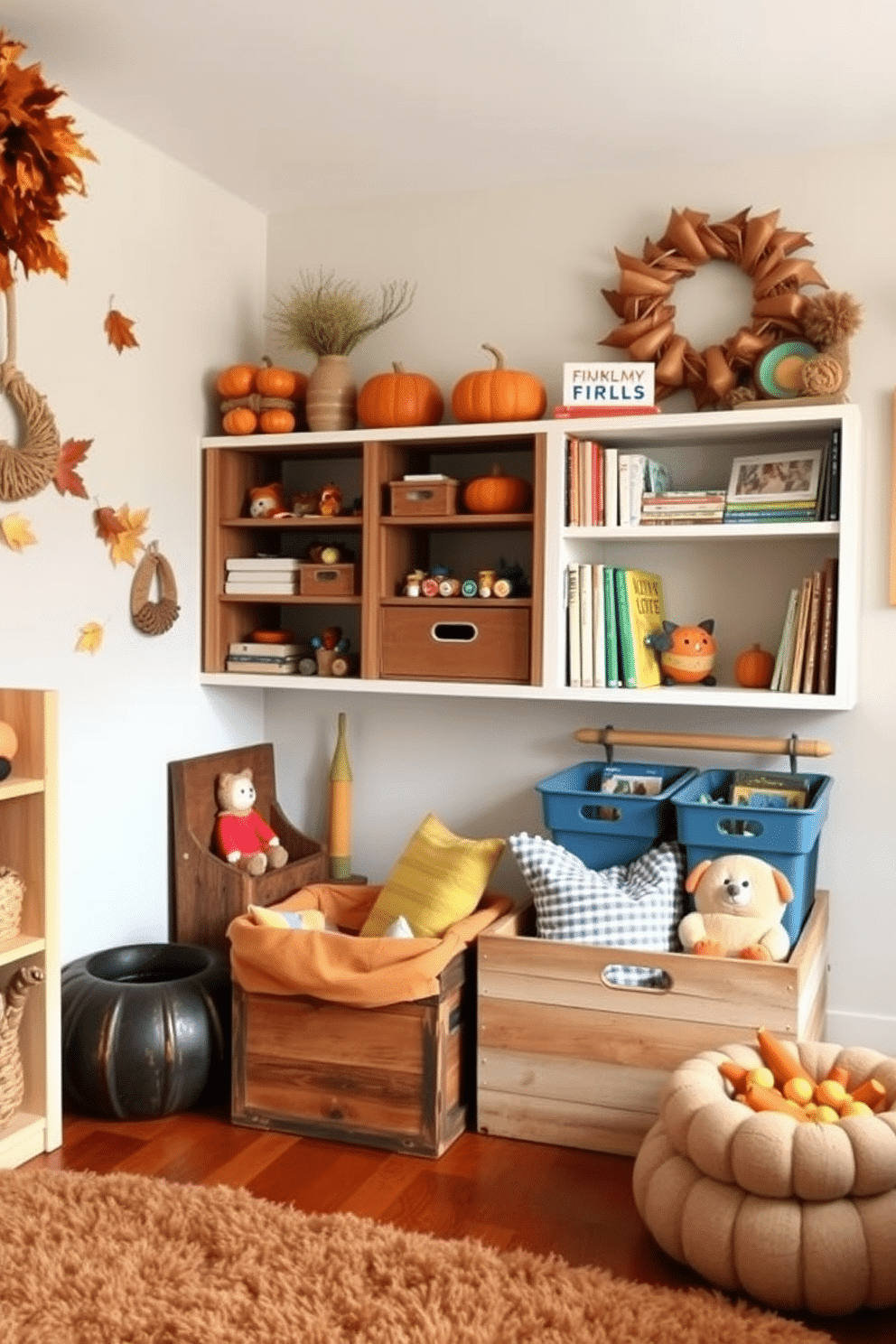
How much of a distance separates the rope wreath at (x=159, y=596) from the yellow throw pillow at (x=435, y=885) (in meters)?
0.87

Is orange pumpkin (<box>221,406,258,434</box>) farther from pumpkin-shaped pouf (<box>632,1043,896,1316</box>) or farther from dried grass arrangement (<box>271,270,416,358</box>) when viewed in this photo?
pumpkin-shaped pouf (<box>632,1043,896,1316</box>)

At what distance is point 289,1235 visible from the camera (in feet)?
7.25

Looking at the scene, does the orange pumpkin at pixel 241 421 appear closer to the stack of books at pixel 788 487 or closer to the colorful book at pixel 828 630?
the stack of books at pixel 788 487

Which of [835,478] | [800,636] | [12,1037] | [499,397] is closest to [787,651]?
[800,636]

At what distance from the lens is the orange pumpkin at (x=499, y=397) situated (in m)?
3.16

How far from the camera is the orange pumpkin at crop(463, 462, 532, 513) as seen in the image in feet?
10.4

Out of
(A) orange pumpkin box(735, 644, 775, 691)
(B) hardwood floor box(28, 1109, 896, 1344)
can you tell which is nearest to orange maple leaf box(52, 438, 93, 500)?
(B) hardwood floor box(28, 1109, 896, 1344)

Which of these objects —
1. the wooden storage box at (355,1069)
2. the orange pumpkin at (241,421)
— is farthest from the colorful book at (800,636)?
the orange pumpkin at (241,421)

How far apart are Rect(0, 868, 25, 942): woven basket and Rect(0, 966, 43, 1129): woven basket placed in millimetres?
86

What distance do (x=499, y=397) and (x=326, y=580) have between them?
66cm

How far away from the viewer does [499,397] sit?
3.15 m

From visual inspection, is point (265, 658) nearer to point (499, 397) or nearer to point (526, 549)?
point (526, 549)

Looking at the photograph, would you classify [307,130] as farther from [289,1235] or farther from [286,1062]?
[289,1235]

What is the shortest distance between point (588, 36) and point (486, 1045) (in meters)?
2.10
